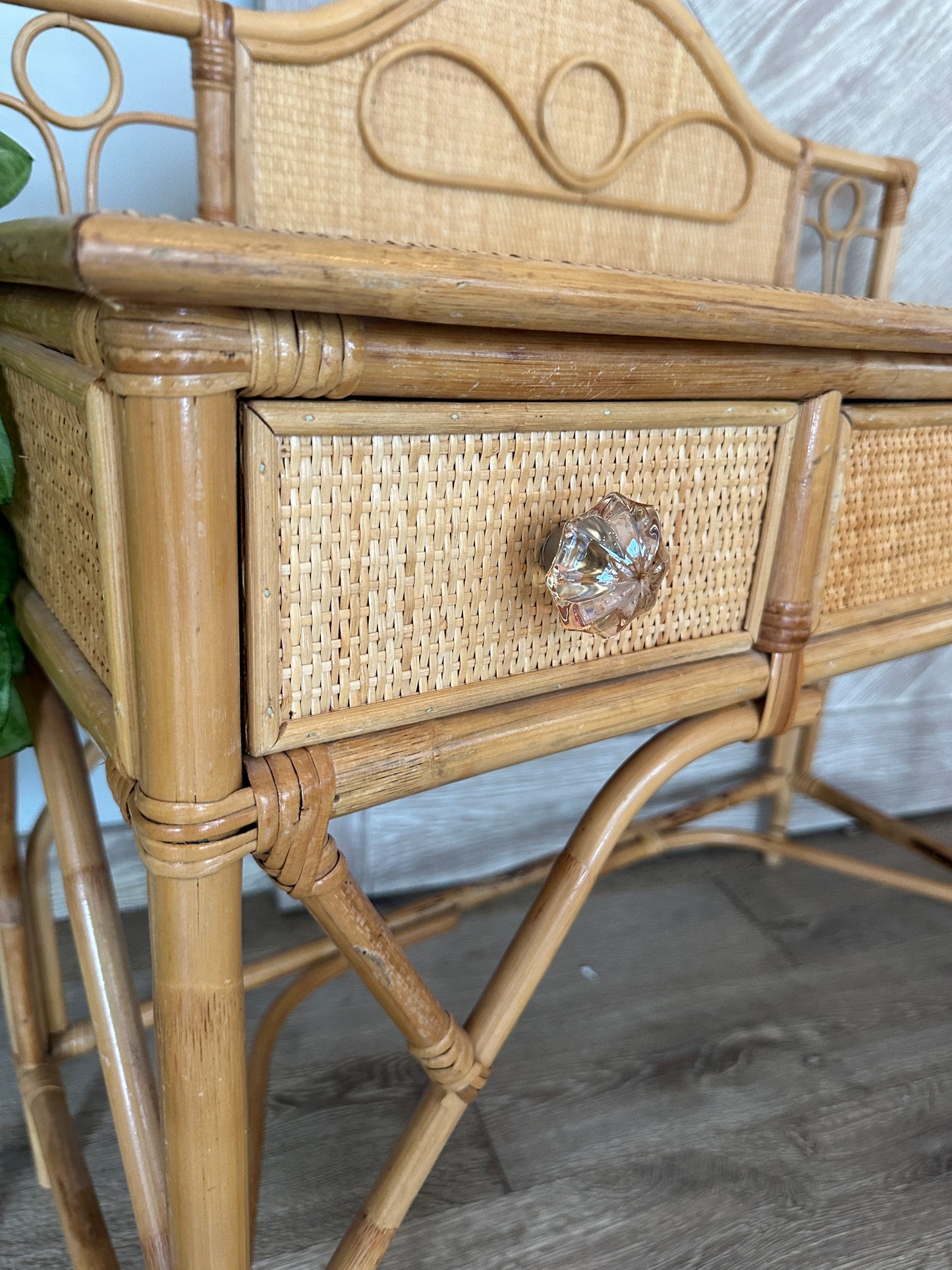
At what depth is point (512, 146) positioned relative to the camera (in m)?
0.80

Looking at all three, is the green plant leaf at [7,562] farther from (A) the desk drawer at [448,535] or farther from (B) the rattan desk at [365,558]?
(A) the desk drawer at [448,535]

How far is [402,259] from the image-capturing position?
323 mm

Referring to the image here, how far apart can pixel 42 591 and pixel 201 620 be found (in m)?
0.24

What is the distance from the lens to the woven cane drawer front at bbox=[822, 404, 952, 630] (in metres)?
0.58

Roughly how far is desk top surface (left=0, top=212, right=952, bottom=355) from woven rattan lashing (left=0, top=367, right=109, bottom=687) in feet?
0.24

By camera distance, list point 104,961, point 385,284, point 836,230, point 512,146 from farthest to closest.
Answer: point 836,230, point 512,146, point 104,961, point 385,284

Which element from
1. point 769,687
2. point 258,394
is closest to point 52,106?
point 258,394

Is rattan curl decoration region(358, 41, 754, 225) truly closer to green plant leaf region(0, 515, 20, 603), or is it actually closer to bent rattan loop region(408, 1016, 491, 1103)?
green plant leaf region(0, 515, 20, 603)

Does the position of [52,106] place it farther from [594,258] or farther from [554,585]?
[554,585]

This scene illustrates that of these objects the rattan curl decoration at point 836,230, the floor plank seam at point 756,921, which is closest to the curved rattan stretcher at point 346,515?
the rattan curl decoration at point 836,230

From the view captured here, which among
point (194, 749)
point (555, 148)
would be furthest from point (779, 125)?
point (194, 749)

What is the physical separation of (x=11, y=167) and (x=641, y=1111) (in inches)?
35.0

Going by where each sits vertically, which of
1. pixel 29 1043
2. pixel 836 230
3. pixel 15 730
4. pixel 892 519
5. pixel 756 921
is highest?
pixel 836 230

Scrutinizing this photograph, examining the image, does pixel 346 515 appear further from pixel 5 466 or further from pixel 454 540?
pixel 5 466
